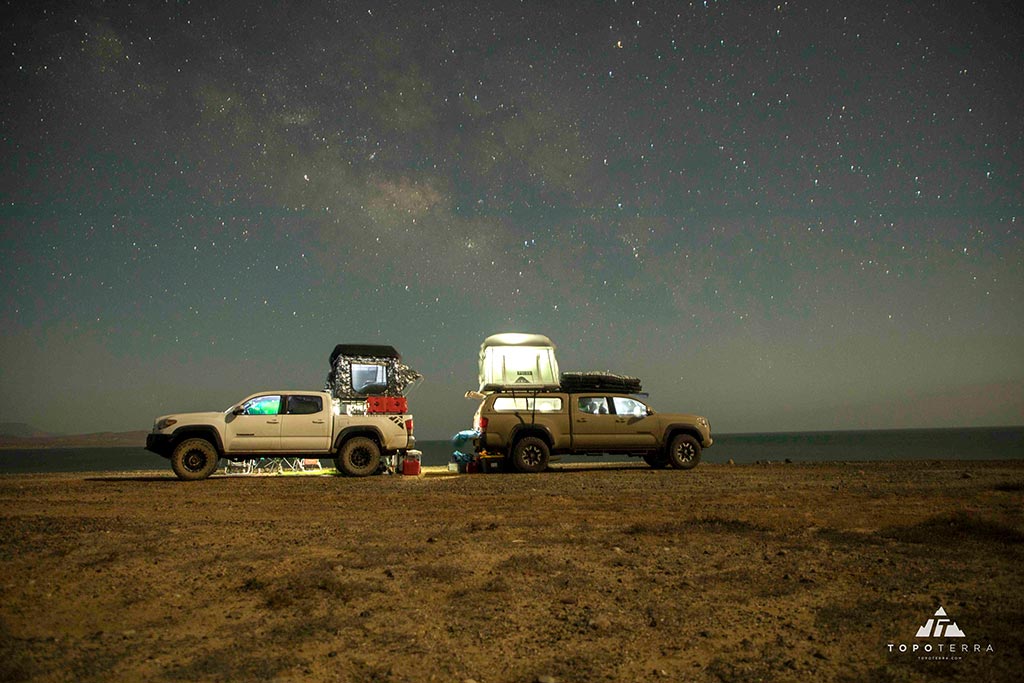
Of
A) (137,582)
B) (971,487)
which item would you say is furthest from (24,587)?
(971,487)

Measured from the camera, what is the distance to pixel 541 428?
1611 centimetres

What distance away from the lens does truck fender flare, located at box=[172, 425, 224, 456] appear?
47.4ft

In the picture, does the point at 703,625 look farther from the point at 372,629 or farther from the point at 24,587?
the point at 24,587

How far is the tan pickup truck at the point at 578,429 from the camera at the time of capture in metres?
16.0

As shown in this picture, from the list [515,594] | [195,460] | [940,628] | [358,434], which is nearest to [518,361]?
[358,434]

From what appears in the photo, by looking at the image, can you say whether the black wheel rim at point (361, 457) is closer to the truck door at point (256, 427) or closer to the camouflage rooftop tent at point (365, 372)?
the truck door at point (256, 427)

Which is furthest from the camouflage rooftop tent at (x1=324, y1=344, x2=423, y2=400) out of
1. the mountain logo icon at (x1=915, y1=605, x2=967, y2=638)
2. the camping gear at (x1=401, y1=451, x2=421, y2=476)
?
the mountain logo icon at (x1=915, y1=605, x2=967, y2=638)

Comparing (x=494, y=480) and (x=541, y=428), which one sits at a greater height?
(x=541, y=428)

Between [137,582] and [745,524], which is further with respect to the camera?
[745,524]

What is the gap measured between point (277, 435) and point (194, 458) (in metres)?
1.83

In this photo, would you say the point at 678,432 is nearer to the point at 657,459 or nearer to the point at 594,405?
the point at 657,459

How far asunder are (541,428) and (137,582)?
443 inches
